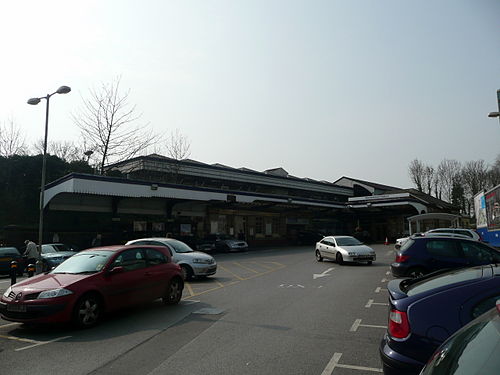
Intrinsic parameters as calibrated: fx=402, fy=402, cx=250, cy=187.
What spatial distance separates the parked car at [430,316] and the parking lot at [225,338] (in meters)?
1.60

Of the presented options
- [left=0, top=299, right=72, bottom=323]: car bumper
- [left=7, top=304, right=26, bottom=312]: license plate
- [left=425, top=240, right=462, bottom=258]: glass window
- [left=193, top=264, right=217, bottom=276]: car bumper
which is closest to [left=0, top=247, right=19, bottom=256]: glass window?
[left=193, top=264, right=217, bottom=276]: car bumper

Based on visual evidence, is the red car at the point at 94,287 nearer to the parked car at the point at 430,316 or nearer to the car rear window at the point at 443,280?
the parked car at the point at 430,316

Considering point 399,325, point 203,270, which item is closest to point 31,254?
point 203,270

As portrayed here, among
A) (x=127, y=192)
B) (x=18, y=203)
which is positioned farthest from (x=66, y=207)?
(x=18, y=203)

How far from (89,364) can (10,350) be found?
5.73ft

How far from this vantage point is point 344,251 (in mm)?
19391

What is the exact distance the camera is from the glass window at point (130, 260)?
8.75 m

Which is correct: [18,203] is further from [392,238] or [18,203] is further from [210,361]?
[392,238]

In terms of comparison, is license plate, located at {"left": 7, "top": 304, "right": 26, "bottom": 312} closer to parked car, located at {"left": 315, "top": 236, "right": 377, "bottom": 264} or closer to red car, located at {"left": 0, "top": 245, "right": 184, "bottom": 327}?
red car, located at {"left": 0, "top": 245, "right": 184, "bottom": 327}

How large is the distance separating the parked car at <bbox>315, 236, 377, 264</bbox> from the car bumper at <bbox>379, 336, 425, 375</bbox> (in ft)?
51.5

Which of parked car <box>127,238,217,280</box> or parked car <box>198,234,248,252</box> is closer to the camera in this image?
parked car <box>127,238,217,280</box>

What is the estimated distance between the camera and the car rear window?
3.95 m

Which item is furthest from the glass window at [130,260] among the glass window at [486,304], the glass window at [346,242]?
the glass window at [346,242]

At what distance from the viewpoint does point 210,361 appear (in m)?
5.54
